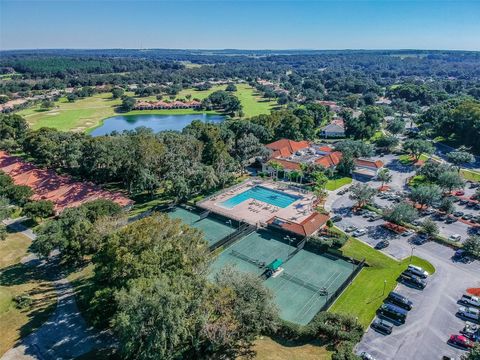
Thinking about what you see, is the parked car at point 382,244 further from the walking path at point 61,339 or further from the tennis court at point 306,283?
the walking path at point 61,339

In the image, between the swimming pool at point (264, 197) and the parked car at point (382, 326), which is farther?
the swimming pool at point (264, 197)

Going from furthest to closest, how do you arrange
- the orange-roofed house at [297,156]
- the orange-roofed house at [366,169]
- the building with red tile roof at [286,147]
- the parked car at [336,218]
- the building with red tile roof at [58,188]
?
the building with red tile roof at [286,147], the orange-roofed house at [297,156], the orange-roofed house at [366,169], the building with red tile roof at [58,188], the parked car at [336,218]

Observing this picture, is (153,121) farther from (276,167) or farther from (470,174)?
(470,174)

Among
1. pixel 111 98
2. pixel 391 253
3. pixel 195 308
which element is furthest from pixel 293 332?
pixel 111 98

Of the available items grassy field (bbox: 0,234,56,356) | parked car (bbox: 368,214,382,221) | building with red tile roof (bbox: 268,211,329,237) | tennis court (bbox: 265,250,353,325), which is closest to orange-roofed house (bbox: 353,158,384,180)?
parked car (bbox: 368,214,382,221)

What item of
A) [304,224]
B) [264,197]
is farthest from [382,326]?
[264,197]

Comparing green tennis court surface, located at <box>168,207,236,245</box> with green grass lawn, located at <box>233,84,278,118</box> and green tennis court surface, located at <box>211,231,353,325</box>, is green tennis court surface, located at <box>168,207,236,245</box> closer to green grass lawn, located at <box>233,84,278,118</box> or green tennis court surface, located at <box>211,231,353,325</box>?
green tennis court surface, located at <box>211,231,353,325</box>

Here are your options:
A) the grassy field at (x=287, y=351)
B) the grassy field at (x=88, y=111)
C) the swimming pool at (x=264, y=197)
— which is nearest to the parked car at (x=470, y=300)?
the grassy field at (x=287, y=351)
